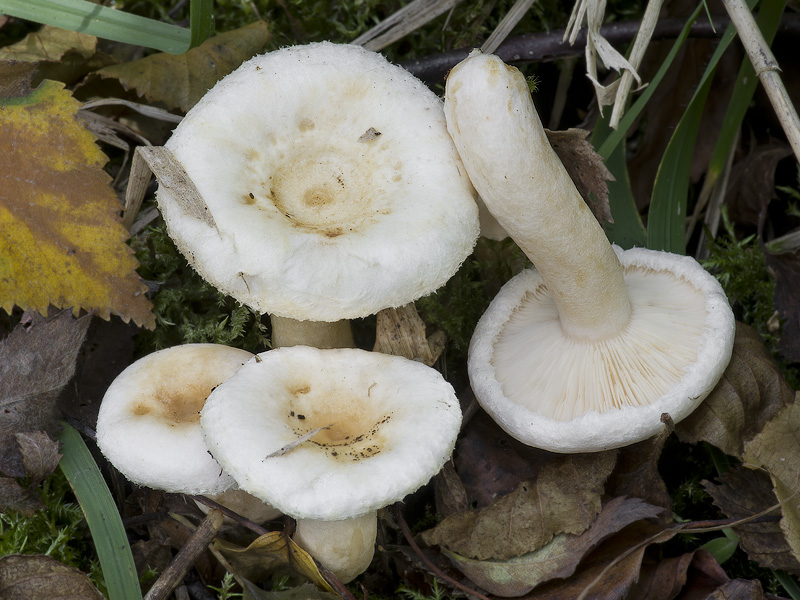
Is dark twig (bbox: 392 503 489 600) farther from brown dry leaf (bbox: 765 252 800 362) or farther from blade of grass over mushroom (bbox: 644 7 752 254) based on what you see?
brown dry leaf (bbox: 765 252 800 362)

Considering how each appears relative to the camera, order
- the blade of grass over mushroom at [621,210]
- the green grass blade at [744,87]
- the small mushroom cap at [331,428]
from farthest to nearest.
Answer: the blade of grass over mushroom at [621,210], the green grass blade at [744,87], the small mushroom cap at [331,428]

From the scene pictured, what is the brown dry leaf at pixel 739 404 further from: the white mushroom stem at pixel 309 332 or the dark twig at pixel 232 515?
the dark twig at pixel 232 515

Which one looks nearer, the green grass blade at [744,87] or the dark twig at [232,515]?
the dark twig at [232,515]

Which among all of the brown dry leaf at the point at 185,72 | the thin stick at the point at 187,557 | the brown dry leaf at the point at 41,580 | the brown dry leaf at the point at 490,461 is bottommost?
the brown dry leaf at the point at 490,461

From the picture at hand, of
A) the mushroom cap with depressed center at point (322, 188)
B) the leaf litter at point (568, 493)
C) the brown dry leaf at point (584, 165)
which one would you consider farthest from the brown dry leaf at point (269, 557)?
the brown dry leaf at point (584, 165)

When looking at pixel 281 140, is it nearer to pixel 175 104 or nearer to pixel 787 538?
pixel 175 104
